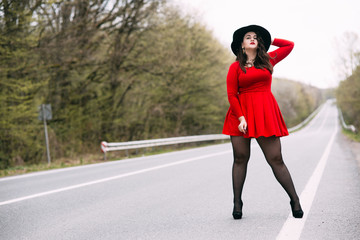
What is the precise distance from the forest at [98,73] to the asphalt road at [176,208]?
7704 millimetres

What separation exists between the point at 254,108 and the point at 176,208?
165 centimetres

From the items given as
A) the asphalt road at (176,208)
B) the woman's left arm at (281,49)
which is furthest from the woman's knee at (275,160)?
the woman's left arm at (281,49)

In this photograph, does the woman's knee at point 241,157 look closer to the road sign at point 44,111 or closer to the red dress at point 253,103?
the red dress at point 253,103

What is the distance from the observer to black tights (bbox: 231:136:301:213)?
349 centimetres

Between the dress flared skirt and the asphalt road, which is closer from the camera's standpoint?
the asphalt road

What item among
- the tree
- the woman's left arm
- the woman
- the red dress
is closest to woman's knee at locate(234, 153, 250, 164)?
the woman

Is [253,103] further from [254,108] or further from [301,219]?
[301,219]

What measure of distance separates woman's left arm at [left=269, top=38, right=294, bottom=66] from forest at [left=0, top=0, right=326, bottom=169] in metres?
11.0

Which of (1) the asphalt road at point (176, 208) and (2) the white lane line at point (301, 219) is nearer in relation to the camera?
(2) the white lane line at point (301, 219)

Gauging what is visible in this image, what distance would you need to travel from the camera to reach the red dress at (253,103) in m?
3.47

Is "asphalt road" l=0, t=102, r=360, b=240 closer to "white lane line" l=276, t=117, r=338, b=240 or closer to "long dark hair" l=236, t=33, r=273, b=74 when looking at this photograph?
"white lane line" l=276, t=117, r=338, b=240

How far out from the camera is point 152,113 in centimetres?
2311

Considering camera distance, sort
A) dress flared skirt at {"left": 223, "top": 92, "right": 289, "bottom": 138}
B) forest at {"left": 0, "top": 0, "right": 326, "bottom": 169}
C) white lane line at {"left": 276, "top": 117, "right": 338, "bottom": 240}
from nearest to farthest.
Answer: white lane line at {"left": 276, "top": 117, "right": 338, "bottom": 240} → dress flared skirt at {"left": 223, "top": 92, "right": 289, "bottom": 138} → forest at {"left": 0, "top": 0, "right": 326, "bottom": 169}

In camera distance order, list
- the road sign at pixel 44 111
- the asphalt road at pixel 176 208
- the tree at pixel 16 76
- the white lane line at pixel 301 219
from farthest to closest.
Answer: the road sign at pixel 44 111 < the tree at pixel 16 76 < the asphalt road at pixel 176 208 < the white lane line at pixel 301 219
